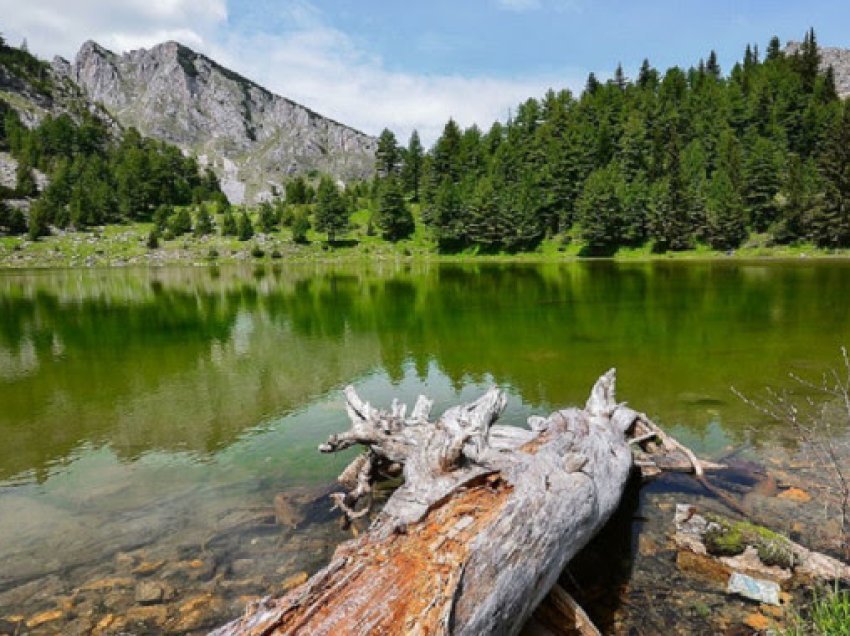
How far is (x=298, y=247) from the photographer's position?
399 ft

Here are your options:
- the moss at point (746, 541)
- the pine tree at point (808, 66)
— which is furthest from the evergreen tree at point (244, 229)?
the pine tree at point (808, 66)

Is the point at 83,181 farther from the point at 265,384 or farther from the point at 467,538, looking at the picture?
the point at 467,538

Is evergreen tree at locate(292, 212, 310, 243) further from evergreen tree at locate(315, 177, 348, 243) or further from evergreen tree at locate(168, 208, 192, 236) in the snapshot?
evergreen tree at locate(168, 208, 192, 236)

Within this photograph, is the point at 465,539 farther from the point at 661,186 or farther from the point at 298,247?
the point at 298,247

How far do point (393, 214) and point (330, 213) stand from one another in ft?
46.3

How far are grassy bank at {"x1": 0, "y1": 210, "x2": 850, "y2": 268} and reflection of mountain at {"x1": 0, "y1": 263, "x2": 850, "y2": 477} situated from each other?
63591 millimetres

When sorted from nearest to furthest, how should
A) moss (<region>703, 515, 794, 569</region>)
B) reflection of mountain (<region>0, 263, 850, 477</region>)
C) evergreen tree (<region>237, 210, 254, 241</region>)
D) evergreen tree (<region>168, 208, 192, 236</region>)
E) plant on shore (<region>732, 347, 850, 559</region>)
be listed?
moss (<region>703, 515, 794, 569</region>) → plant on shore (<region>732, 347, 850, 559</region>) → reflection of mountain (<region>0, 263, 850, 477</region>) → evergreen tree (<region>237, 210, 254, 241</region>) → evergreen tree (<region>168, 208, 192, 236</region>)

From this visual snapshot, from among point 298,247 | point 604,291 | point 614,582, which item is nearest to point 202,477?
point 614,582

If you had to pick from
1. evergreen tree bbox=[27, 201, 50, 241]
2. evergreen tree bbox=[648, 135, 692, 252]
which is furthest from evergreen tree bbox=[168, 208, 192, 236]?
evergreen tree bbox=[648, 135, 692, 252]

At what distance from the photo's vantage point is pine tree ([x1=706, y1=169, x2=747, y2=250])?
90625mm

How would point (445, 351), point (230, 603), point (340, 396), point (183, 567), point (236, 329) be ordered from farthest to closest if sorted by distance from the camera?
point (236, 329) → point (445, 351) → point (340, 396) → point (183, 567) → point (230, 603)

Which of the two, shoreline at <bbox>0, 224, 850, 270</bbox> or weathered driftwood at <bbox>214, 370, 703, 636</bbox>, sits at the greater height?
shoreline at <bbox>0, 224, 850, 270</bbox>

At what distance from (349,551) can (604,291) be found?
42839 millimetres

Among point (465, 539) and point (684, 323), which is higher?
point (465, 539)
